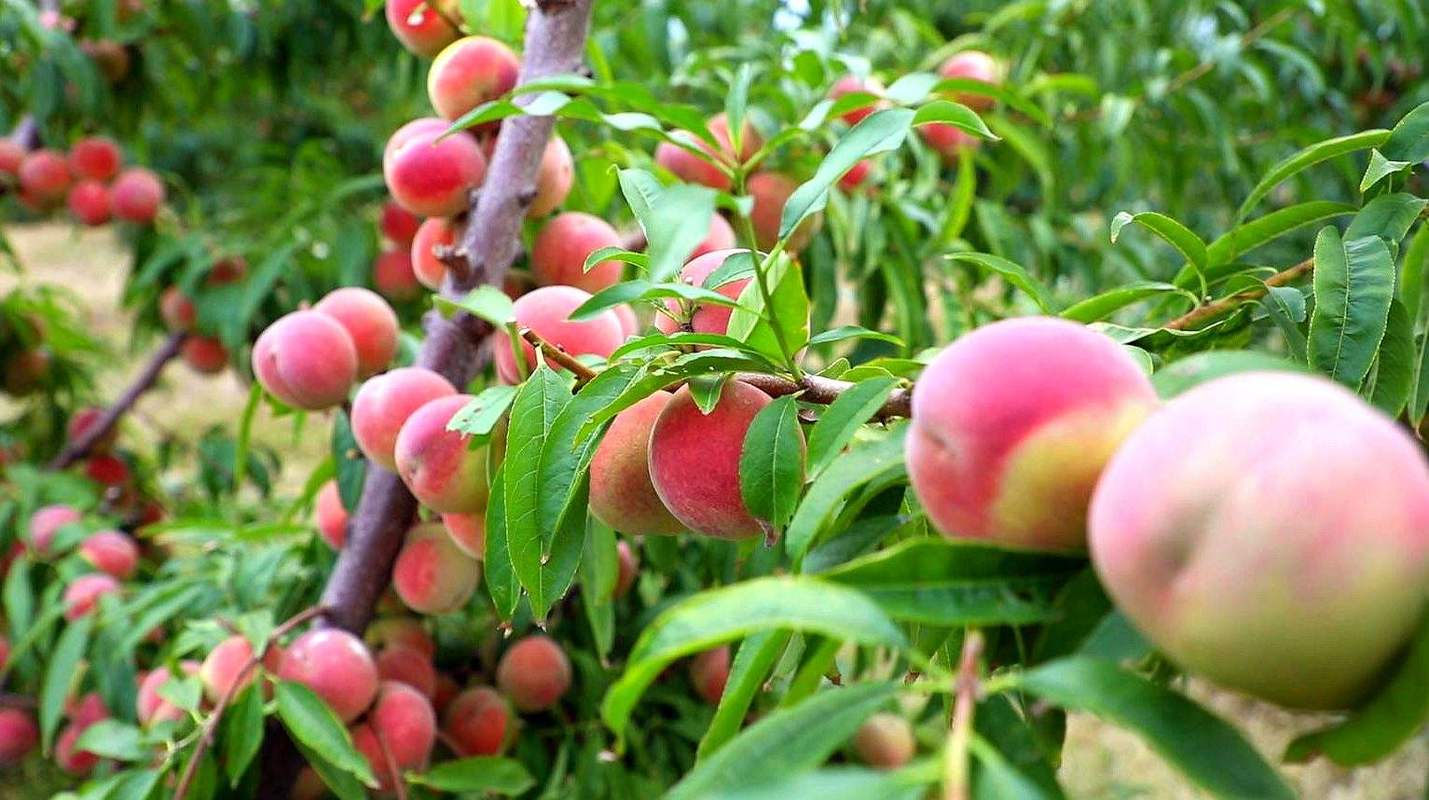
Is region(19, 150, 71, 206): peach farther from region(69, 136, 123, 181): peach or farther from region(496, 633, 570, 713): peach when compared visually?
region(496, 633, 570, 713): peach

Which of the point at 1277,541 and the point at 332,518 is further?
the point at 332,518

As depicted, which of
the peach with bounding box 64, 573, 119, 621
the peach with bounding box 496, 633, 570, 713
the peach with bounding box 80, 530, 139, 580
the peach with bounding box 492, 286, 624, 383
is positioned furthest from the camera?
the peach with bounding box 80, 530, 139, 580

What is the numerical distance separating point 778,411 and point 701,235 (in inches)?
4.0

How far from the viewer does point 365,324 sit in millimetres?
935

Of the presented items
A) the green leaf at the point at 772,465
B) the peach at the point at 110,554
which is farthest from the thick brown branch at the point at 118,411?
the green leaf at the point at 772,465

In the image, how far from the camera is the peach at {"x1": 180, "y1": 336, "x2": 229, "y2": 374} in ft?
5.91

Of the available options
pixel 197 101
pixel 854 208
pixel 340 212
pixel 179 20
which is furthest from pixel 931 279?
pixel 197 101

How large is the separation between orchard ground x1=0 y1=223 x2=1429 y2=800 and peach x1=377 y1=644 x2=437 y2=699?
0.36 metres

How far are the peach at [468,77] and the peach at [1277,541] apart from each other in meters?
0.73

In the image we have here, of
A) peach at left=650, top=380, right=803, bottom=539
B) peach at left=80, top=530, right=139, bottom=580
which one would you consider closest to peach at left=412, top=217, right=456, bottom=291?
peach at left=650, top=380, right=803, bottom=539

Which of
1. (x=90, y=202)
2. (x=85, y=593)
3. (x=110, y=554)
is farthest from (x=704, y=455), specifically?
(x=90, y=202)

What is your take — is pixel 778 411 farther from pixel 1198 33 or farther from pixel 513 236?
pixel 1198 33

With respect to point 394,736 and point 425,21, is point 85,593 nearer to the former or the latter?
point 394,736

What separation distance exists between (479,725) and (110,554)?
649 mm
